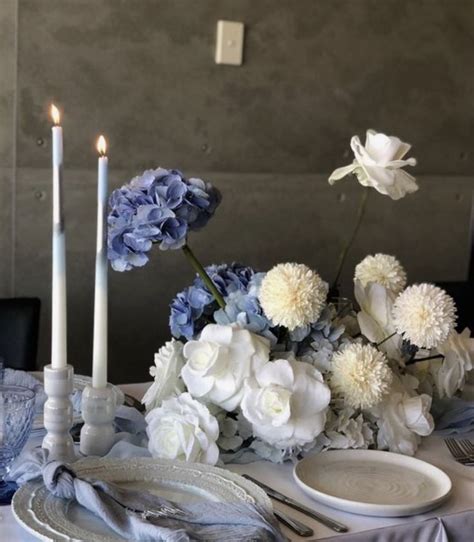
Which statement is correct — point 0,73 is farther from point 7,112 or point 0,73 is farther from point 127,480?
point 127,480

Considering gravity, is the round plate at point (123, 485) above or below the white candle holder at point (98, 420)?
below

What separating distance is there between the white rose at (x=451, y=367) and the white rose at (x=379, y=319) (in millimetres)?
105

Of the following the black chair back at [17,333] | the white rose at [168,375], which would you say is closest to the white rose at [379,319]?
the white rose at [168,375]

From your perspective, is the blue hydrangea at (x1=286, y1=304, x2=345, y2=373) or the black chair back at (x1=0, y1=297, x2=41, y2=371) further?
the black chair back at (x1=0, y1=297, x2=41, y2=371)

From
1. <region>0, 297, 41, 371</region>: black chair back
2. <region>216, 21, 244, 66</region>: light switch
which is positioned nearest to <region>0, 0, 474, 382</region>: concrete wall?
<region>216, 21, 244, 66</region>: light switch

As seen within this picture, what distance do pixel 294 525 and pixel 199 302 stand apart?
0.37 m

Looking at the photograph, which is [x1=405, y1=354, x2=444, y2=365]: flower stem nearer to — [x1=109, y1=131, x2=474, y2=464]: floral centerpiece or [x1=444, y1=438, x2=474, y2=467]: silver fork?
[x1=109, y1=131, x2=474, y2=464]: floral centerpiece

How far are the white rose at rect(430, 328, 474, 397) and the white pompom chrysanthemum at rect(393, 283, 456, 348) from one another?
0.16 metres

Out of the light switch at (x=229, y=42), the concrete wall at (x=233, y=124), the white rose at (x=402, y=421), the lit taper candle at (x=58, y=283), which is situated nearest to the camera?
the lit taper candle at (x=58, y=283)

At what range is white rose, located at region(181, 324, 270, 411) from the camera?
1.17 m

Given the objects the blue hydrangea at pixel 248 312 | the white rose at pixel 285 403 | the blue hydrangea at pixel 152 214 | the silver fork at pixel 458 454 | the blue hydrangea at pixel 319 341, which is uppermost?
the blue hydrangea at pixel 152 214

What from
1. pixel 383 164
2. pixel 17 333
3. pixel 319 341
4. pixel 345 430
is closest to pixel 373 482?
pixel 345 430

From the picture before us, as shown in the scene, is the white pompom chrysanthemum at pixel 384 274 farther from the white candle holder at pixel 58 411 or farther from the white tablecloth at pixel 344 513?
the white candle holder at pixel 58 411

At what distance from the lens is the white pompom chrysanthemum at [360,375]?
47.1 inches
